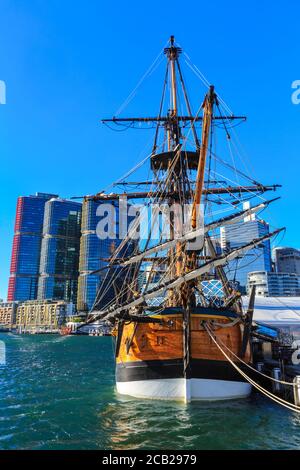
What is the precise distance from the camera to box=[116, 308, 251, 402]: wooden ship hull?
55.4ft

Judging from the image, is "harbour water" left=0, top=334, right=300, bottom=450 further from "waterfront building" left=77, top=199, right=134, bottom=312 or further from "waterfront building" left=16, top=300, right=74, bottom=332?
"waterfront building" left=16, top=300, right=74, bottom=332

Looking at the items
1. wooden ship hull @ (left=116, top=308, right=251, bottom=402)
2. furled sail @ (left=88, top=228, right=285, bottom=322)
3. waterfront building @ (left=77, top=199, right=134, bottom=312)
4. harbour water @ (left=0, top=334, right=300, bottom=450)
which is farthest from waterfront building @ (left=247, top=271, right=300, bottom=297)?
harbour water @ (left=0, top=334, right=300, bottom=450)

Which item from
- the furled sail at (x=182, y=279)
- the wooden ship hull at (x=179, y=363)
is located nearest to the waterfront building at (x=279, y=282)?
the furled sail at (x=182, y=279)

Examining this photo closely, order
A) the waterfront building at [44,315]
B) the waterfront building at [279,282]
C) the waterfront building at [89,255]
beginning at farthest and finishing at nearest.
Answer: the waterfront building at [279,282]
the waterfront building at [44,315]
the waterfront building at [89,255]

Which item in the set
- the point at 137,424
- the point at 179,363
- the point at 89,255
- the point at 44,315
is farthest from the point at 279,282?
the point at 137,424

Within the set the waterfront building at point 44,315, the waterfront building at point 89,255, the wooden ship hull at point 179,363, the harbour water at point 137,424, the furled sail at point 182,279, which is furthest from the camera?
the waterfront building at point 44,315

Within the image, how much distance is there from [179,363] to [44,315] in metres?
182

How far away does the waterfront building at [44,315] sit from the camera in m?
182

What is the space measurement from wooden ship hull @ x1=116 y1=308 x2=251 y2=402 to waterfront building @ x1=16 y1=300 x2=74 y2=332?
560 ft

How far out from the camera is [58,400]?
62.2ft

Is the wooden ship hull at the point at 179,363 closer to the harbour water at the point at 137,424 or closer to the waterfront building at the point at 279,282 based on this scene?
the harbour water at the point at 137,424

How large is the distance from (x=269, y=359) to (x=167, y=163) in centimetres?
1860

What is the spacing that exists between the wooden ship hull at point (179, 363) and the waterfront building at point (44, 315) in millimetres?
170688
